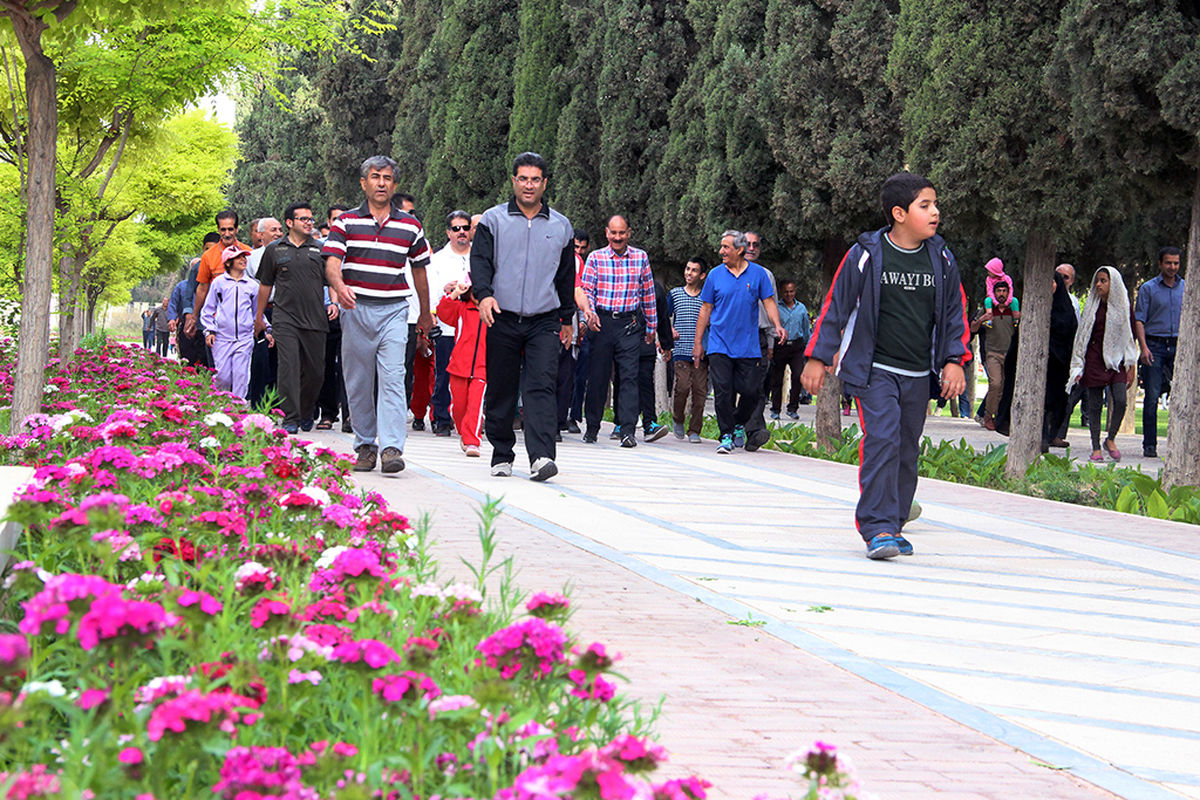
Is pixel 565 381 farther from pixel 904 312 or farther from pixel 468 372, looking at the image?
pixel 904 312

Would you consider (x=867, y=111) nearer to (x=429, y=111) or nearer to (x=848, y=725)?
(x=848, y=725)

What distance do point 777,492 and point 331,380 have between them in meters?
6.85

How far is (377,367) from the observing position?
428 inches

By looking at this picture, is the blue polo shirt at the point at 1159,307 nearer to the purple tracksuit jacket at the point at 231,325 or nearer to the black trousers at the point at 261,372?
the purple tracksuit jacket at the point at 231,325

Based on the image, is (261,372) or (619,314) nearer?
(619,314)

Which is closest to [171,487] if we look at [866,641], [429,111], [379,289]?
[866,641]

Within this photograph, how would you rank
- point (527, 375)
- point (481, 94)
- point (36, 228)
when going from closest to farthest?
point (36, 228) → point (527, 375) → point (481, 94)

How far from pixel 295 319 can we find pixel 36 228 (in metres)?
3.67

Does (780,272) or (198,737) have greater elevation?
(780,272)

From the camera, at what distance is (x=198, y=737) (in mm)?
2543

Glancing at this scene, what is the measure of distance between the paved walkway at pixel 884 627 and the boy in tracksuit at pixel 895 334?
537mm

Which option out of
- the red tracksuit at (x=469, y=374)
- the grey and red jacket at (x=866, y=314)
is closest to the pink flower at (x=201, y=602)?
the grey and red jacket at (x=866, y=314)

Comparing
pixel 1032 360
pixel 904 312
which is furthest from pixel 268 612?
pixel 1032 360

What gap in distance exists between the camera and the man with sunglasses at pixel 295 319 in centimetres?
1281
